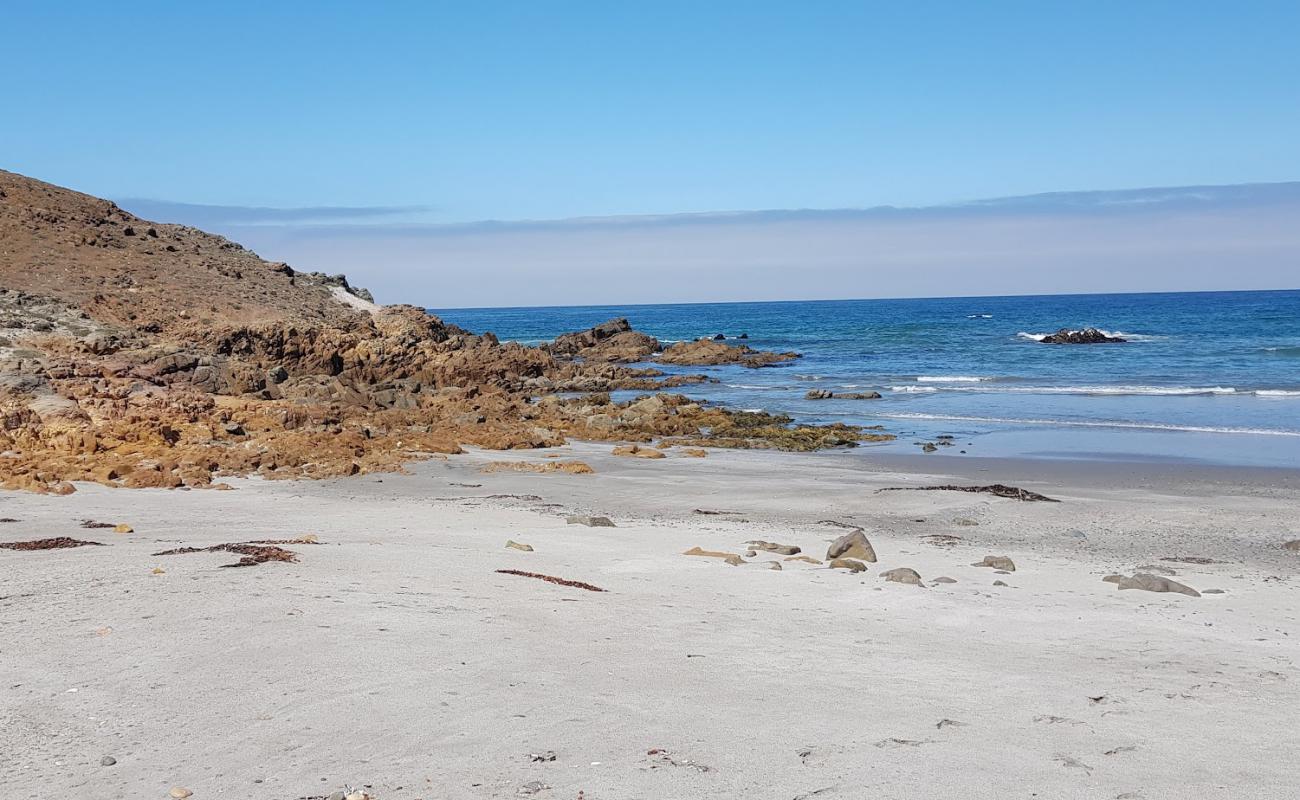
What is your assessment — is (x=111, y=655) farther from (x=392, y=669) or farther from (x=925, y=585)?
(x=925, y=585)

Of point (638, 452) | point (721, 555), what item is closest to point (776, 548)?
point (721, 555)

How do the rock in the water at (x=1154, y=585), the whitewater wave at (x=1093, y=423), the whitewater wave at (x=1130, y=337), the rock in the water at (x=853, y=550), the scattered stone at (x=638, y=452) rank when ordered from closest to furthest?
1. the rock in the water at (x=1154, y=585)
2. the rock in the water at (x=853, y=550)
3. the scattered stone at (x=638, y=452)
4. the whitewater wave at (x=1093, y=423)
5. the whitewater wave at (x=1130, y=337)

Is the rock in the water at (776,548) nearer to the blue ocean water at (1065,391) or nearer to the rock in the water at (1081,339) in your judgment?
the blue ocean water at (1065,391)

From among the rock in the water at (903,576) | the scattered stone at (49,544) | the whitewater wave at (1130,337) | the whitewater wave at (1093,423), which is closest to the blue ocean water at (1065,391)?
the whitewater wave at (1093,423)

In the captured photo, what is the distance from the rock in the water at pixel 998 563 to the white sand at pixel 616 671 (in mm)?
205

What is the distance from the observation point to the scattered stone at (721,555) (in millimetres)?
10269

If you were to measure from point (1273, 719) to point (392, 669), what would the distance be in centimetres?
496

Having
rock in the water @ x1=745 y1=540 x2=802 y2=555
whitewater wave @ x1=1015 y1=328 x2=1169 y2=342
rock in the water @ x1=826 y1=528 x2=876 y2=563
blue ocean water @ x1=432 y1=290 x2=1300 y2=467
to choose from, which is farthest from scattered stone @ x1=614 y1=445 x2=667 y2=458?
whitewater wave @ x1=1015 y1=328 x2=1169 y2=342

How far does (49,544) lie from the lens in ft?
30.7

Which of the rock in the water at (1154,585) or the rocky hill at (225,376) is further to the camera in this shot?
the rocky hill at (225,376)

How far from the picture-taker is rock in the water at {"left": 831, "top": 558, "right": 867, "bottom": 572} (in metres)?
10.0

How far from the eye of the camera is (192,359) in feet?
71.8

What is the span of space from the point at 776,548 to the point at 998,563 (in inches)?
85.2

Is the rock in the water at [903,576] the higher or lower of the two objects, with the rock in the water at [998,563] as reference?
higher
